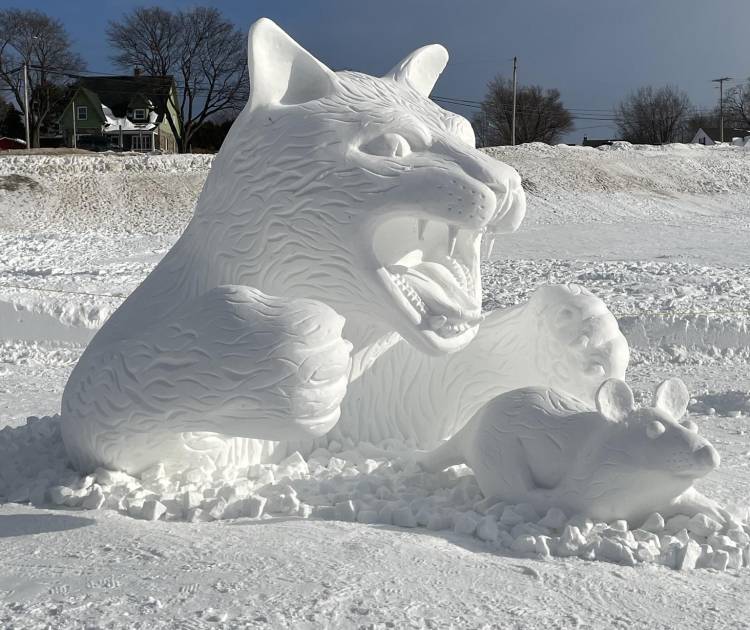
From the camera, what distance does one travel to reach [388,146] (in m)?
2.70

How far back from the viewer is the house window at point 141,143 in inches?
1380

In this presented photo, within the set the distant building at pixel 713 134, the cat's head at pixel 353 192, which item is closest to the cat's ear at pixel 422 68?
the cat's head at pixel 353 192

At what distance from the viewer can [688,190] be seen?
18.3 m

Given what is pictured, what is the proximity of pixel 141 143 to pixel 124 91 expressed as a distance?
2.07m

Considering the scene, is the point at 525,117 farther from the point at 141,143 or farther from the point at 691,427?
the point at 691,427

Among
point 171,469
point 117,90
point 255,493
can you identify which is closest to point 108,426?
point 171,469

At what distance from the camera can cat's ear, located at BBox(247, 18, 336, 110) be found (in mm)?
2799

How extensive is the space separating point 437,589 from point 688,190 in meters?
17.8

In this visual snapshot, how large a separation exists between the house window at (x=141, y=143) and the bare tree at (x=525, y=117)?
14.2m

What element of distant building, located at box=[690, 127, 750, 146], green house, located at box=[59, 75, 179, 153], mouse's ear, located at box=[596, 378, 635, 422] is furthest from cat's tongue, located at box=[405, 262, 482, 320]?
distant building, located at box=[690, 127, 750, 146]

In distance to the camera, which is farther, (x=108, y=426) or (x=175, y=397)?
(x=108, y=426)

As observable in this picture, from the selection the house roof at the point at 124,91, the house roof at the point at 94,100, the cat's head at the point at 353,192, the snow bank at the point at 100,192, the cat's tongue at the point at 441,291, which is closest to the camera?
the cat's head at the point at 353,192

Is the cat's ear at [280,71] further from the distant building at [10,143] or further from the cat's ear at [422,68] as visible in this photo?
the distant building at [10,143]

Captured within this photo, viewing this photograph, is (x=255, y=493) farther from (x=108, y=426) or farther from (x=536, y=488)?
(x=536, y=488)
